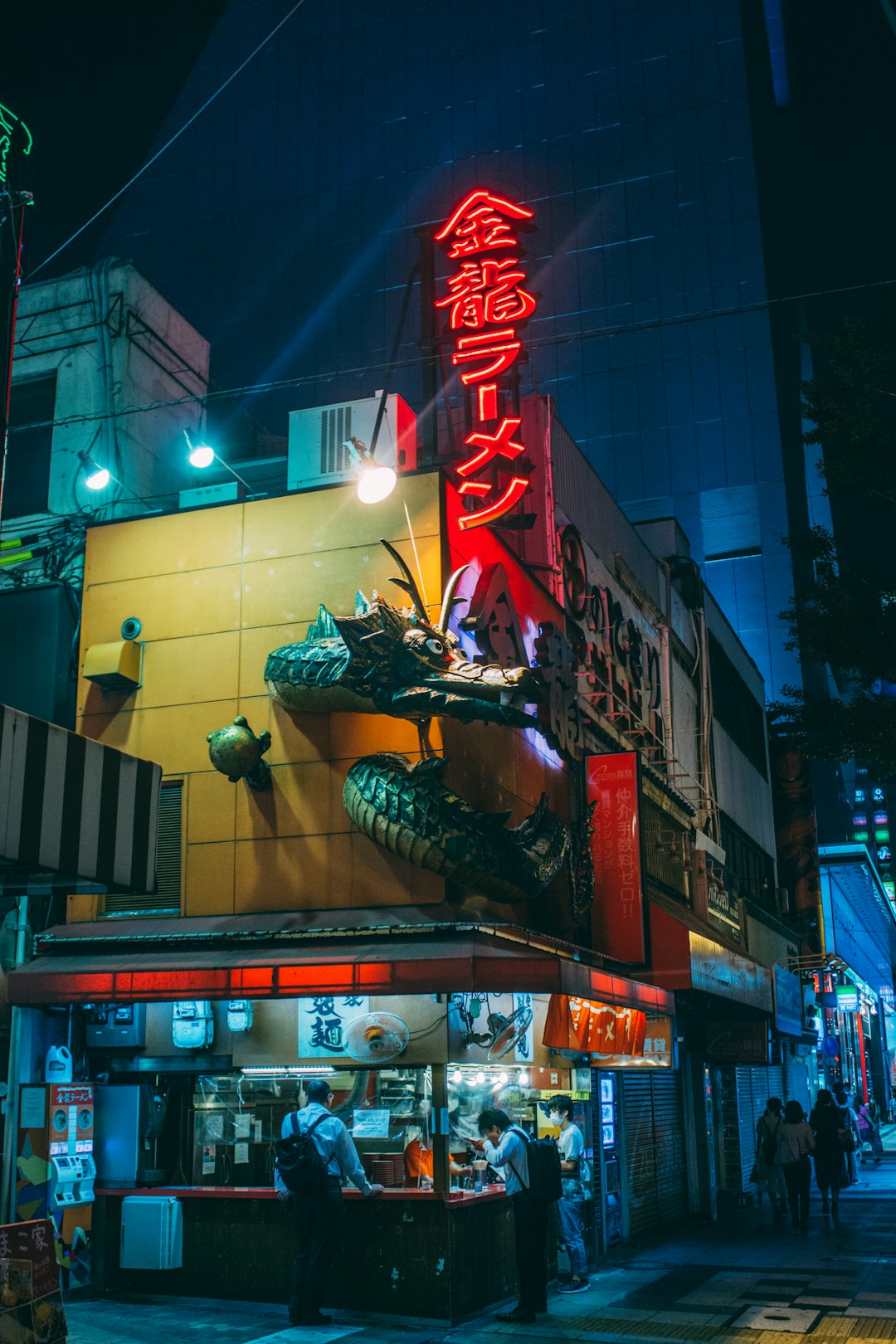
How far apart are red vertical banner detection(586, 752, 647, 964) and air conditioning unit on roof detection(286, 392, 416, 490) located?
4605 mm

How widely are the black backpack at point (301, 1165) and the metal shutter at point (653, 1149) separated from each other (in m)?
7.52

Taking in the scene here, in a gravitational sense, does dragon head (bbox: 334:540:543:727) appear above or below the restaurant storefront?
above

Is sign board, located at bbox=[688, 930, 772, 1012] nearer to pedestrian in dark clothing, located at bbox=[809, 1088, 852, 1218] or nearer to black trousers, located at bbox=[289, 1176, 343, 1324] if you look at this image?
pedestrian in dark clothing, located at bbox=[809, 1088, 852, 1218]

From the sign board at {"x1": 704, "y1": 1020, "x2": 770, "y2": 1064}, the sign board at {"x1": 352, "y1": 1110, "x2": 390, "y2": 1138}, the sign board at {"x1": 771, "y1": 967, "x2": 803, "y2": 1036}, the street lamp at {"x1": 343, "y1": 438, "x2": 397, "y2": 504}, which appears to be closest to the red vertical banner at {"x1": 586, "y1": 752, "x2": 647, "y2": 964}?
the sign board at {"x1": 352, "y1": 1110, "x2": 390, "y2": 1138}

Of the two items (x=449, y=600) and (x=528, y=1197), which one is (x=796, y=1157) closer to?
(x=528, y=1197)

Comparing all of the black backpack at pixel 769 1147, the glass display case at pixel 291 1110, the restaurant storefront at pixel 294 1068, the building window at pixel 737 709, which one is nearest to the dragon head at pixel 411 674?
the restaurant storefront at pixel 294 1068

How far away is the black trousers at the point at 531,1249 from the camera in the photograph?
10828 mm

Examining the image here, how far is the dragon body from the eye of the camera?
1099 cm

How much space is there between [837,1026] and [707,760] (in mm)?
23308

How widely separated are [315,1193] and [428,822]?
130 inches

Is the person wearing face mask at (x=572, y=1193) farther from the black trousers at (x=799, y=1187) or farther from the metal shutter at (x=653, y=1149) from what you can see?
the black trousers at (x=799, y=1187)

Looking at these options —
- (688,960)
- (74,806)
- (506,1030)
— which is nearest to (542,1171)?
(506,1030)

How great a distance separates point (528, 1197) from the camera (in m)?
11.1

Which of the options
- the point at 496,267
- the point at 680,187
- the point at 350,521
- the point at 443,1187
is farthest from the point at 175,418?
the point at 680,187
